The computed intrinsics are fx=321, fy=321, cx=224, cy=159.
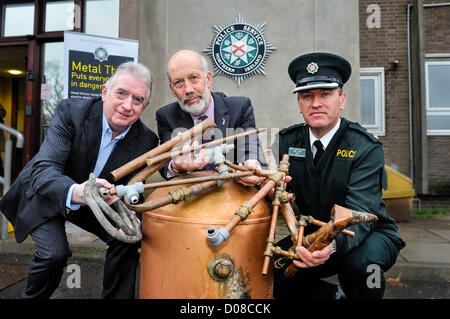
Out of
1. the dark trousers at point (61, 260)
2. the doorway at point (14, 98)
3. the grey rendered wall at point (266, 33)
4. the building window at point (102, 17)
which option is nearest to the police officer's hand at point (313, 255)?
the dark trousers at point (61, 260)

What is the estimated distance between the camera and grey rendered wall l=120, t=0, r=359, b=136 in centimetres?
462

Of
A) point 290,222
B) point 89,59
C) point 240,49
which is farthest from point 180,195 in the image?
point 240,49

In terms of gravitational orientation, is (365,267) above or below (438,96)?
below

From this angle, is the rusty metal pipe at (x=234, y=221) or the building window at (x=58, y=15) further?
the building window at (x=58, y=15)

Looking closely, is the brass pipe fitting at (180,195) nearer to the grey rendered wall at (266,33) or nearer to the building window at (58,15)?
the grey rendered wall at (266,33)

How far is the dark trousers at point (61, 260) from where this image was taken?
1827 mm

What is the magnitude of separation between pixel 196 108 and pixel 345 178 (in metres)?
1.03

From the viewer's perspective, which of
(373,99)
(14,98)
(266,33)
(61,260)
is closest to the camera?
(61,260)

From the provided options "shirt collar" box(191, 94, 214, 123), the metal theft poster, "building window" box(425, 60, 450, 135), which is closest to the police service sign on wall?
the metal theft poster

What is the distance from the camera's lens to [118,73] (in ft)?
6.25

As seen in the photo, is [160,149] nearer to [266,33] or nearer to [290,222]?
[290,222]

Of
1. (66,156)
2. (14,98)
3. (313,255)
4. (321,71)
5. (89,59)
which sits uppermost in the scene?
(14,98)

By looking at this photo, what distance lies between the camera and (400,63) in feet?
24.1

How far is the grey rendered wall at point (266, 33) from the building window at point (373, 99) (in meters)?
3.18
